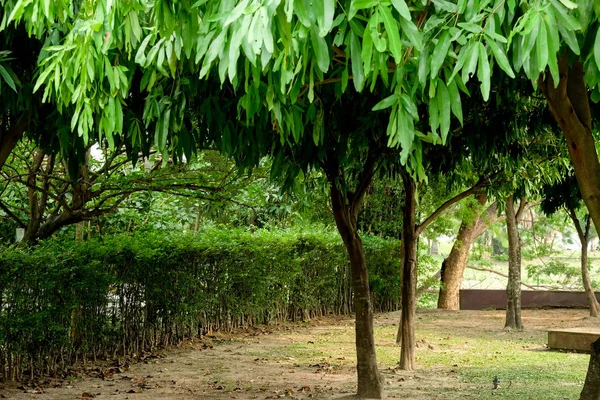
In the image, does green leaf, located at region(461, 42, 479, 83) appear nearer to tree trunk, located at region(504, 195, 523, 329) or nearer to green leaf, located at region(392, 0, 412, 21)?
green leaf, located at region(392, 0, 412, 21)

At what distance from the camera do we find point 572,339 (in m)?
12.0

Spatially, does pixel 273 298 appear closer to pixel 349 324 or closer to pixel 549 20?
pixel 349 324

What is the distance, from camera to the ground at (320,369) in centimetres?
862

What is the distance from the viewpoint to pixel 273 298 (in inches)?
589

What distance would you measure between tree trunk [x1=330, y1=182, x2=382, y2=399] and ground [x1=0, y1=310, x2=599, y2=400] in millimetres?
330

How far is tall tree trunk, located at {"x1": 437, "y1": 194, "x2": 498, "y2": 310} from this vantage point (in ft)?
65.2

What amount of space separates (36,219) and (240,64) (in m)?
7.14

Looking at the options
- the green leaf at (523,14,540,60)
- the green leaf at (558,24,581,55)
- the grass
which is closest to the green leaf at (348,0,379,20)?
the green leaf at (523,14,540,60)

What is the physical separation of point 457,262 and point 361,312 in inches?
493

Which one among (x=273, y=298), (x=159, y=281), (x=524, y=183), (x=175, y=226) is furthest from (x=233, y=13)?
(x=273, y=298)

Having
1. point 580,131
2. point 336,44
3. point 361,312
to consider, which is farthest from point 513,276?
point 336,44

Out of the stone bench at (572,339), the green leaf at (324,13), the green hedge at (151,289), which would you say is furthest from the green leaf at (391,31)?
the stone bench at (572,339)

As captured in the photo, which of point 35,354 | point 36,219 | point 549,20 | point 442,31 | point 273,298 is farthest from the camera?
point 273,298

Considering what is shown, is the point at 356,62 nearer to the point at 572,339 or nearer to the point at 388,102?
the point at 388,102
